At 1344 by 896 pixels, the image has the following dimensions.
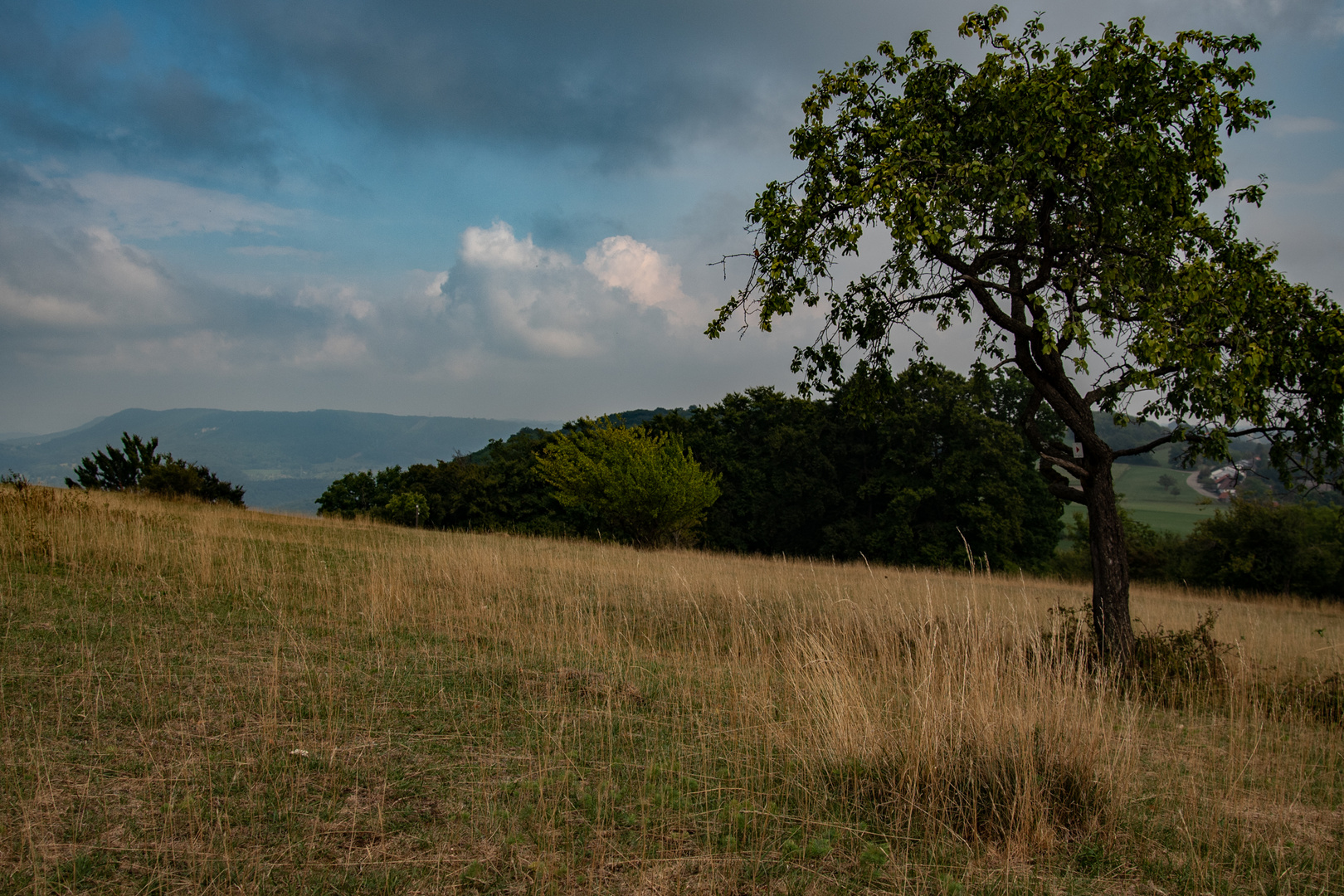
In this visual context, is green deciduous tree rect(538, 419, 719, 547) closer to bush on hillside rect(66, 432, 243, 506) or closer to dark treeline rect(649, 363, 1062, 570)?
dark treeline rect(649, 363, 1062, 570)

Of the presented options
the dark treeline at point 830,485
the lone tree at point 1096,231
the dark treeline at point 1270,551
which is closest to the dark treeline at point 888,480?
the dark treeline at point 830,485

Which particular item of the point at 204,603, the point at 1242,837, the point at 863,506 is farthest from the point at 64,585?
the point at 863,506

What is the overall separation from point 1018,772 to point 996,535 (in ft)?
94.1

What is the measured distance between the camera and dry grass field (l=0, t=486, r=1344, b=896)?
10.6 feet

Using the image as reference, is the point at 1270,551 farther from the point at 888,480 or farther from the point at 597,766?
the point at 597,766

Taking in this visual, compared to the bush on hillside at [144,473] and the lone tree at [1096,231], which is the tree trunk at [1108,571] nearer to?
the lone tree at [1096,231]

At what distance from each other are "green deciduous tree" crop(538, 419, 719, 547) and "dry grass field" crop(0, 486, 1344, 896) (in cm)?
1691

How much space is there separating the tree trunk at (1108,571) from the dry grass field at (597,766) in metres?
0.63

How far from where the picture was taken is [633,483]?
24.8 meters

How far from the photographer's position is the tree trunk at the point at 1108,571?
8.22m

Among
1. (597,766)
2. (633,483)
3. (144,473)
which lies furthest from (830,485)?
(597,766)

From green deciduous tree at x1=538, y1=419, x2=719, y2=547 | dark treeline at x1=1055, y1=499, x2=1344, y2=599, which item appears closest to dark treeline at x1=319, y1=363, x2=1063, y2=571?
green deciduous tree at x1=538, y1=419, x2=719, y2=547

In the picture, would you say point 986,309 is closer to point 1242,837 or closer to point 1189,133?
point 1189,133

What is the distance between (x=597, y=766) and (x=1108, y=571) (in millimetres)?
6671
